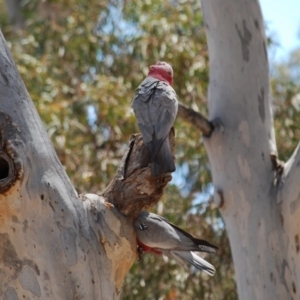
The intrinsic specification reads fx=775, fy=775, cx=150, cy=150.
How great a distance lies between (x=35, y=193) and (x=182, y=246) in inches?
25.1

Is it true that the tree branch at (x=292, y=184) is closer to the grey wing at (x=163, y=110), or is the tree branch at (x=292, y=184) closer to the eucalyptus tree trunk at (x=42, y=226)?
the grey wing at (x=163, y=110)

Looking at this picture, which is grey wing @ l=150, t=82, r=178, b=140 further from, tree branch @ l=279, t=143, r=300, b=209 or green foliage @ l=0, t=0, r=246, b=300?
green foliage @ l=0, t=0, r=246, b=300

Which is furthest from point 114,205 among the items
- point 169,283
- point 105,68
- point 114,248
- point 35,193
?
point 105,68

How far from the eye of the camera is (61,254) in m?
2.50

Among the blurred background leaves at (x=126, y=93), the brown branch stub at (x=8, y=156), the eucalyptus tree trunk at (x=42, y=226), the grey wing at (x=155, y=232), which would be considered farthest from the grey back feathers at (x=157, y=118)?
the blurred background leaves at (x=126, y=93)

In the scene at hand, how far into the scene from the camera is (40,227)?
251cm

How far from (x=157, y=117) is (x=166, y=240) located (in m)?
0.54

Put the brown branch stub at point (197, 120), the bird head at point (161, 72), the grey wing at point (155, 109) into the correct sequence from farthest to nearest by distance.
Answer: the brown branch stub at point (197, 120) → the bird head at point (161, 72) → the grey wing at point (155, 109)

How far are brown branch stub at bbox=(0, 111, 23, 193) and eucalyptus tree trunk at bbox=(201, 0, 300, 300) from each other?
1418mm

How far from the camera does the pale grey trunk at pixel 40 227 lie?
2.49 m

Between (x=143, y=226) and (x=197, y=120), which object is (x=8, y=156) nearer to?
(x=143, y=226)

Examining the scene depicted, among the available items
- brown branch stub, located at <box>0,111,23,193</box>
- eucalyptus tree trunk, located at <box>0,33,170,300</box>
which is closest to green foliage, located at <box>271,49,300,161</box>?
eucalyptus tree trunk, located at <box>0,33,170,300</box>

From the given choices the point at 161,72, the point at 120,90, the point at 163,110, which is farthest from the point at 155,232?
the point at 120,90

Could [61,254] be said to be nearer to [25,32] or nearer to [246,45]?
[246,45]
